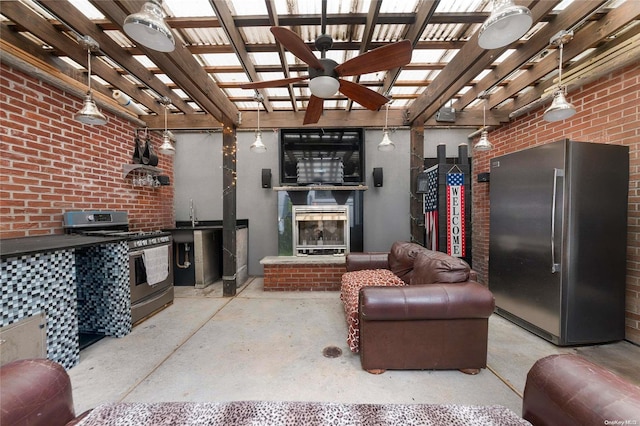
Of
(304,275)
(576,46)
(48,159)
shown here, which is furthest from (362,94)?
(48,159)

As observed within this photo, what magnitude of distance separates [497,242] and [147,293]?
4136mm

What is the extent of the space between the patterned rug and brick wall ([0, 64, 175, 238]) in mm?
2381

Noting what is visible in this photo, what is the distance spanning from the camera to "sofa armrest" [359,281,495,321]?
1678mm

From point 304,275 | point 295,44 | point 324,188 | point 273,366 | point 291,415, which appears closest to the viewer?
point 291,415

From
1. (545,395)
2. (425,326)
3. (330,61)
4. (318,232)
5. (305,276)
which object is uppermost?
(330,61)

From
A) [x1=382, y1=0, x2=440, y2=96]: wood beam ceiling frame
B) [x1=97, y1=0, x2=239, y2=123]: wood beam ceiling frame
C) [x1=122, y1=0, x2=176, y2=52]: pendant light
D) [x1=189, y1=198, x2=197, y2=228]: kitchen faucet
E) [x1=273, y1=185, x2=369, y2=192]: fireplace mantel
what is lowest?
[x1=189, y1=198, x2=197, y2=228]: kitchen faucet

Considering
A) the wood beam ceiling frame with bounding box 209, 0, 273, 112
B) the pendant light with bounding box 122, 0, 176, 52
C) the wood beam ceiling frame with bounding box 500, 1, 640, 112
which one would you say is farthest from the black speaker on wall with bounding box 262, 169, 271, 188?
the wood beam ceiling frame with bounding box 500, 1, 640, 112

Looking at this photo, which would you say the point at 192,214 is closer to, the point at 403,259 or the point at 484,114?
the point at 403,259

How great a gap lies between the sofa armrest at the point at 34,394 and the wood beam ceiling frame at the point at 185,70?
2045 millimetres

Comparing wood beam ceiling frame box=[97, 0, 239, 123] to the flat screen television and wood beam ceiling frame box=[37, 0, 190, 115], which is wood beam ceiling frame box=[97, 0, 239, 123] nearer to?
wood beam ceiling frame box=[37, 0, 190, 115]

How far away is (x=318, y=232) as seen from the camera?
4.11 m

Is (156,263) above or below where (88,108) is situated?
below

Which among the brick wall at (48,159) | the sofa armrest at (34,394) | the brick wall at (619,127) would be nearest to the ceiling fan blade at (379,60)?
the sofa armrest at (34,394)

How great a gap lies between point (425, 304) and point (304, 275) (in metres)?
2.23
